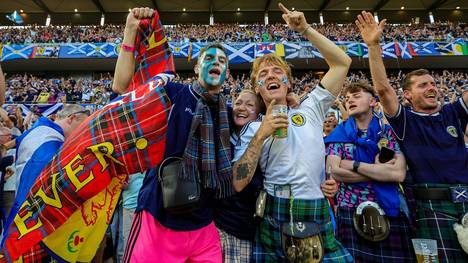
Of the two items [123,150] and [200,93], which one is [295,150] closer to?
[200,93]

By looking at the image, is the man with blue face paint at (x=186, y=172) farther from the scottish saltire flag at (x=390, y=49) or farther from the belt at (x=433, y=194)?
the scottish saltire flag at (x=390, y=49)

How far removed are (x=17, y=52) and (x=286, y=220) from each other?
78.0 feet

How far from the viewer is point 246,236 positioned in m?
1.83

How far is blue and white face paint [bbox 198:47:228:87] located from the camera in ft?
6.09

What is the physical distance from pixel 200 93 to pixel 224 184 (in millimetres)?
569

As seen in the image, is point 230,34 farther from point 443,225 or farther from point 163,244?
point 163,244

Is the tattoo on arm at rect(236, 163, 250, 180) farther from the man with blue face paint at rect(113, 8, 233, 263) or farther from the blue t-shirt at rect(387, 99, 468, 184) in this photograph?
the blue t-shirt at rect(387, 99, 468, 184)

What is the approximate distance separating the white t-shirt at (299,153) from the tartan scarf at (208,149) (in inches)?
7.6

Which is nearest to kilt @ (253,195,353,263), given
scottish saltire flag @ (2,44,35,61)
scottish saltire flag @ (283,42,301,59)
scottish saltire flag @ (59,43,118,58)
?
scottish saltire flag @ (283,42,301,59)

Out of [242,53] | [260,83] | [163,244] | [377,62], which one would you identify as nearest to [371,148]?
[377,62]

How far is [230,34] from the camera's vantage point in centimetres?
2159

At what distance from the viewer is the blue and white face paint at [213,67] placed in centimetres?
186

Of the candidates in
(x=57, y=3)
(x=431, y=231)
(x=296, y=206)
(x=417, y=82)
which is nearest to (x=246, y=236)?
(x=296, y=206)

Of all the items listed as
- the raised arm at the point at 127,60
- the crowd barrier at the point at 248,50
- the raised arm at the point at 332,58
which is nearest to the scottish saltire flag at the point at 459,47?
the crowd barrier at the point at 248,50
